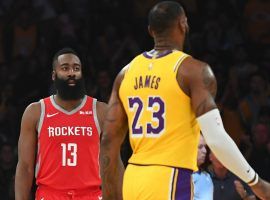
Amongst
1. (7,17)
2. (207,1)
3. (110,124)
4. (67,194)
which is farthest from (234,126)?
(110,124)

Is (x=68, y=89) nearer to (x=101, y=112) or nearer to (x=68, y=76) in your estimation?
(x=68, y=76)

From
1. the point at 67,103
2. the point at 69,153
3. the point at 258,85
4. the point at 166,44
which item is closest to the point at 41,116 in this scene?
the point at 67,103

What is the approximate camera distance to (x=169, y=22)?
15.5 feet

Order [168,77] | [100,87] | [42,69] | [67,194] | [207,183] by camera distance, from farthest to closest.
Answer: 1. [42,69]
2. [100,87]
3. [207,183]
4. [67,194]
5. [168,77]

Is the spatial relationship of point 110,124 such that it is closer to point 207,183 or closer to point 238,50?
point 207,183

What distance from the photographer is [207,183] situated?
24.6ft

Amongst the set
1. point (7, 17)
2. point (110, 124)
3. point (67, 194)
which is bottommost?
point (67, 194)

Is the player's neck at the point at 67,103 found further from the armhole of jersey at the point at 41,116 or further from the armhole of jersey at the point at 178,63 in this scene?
the armhole of jersey at the point at 178,63

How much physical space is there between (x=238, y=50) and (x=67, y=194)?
6697 millimetres

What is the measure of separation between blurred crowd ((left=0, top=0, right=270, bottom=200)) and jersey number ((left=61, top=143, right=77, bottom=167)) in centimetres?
412

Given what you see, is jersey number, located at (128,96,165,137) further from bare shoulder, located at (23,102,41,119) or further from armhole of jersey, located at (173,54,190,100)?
bare shoulder, located at (23,102,41,119)

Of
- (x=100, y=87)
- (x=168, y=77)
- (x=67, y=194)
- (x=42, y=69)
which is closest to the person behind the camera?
(x=168, y=77)

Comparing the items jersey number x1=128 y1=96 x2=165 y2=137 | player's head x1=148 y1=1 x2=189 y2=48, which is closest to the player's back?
jersey number x1=128 y1=96 x2=165 y2=137

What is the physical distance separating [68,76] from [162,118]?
7.30ft
